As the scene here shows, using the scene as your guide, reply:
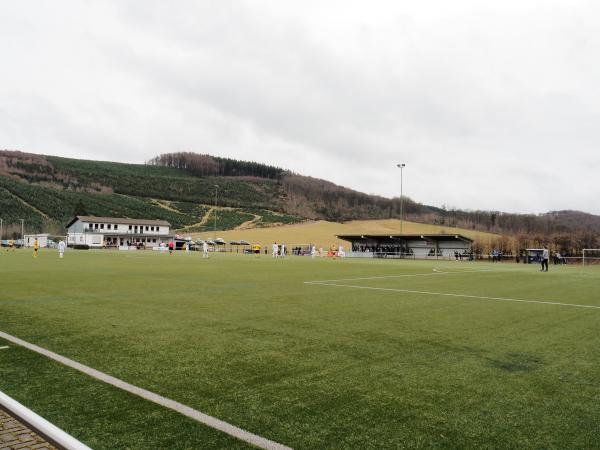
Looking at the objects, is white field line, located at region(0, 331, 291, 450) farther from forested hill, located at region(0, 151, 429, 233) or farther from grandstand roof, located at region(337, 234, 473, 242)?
forested hill, located at region(0, 151, 429, 233)

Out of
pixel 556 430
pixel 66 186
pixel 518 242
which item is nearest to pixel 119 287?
pixel 556 430

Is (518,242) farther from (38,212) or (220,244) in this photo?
(38,212)

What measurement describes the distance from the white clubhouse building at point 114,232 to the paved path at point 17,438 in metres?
103

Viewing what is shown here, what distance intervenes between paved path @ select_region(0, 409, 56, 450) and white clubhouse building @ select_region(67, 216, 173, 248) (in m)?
103

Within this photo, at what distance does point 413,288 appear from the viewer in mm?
17531

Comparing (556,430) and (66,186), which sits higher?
(66,186)

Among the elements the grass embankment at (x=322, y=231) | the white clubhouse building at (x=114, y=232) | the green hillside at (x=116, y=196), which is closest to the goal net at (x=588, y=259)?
the grass embankment at (x=322, y=231)

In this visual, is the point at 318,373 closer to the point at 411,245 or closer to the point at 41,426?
the point at 41,426

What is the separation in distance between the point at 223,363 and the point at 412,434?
9.59 ft

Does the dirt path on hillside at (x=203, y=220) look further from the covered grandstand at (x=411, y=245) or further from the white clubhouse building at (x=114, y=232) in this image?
the covered grandstand at (x=411, y=245)

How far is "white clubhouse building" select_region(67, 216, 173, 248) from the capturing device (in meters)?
103

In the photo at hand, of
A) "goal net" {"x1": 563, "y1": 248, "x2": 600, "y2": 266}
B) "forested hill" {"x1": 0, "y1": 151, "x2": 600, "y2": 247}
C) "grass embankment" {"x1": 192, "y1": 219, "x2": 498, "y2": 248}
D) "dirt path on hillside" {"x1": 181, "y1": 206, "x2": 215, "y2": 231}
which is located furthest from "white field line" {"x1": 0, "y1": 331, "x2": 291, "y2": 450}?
"dirt path on hillside" {"x1": 181, "y1": 206, "x2": 215, "y2": 231}

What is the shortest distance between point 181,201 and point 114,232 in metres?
56.1

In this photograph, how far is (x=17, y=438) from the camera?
12.7 feet
